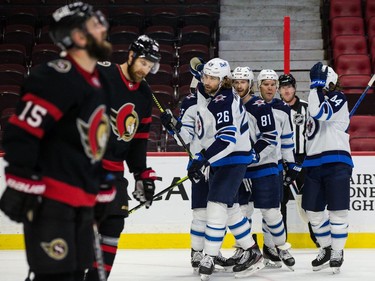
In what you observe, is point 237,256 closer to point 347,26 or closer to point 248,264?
point 248,264

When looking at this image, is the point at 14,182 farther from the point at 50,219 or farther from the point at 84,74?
the point at 84,74

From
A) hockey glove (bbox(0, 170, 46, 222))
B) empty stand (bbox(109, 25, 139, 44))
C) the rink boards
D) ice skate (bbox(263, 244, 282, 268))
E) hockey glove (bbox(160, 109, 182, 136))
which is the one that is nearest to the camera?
hockey glove (bbox(0, 170, 46, 222))

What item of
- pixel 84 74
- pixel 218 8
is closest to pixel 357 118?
pixel 218 8

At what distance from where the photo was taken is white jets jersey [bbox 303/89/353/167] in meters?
5.27

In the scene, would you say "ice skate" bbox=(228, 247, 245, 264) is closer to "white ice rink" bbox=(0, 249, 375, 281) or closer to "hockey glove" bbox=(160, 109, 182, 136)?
"white ice rink" bbox=(0, 249, 375, 281)

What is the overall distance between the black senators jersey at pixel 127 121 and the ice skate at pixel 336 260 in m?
1.89

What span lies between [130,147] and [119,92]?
0.26 m

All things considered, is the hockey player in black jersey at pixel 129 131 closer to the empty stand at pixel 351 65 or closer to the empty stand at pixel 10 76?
the empty stand at pixel 10 76

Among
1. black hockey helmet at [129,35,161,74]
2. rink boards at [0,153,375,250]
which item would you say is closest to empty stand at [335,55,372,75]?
rink boards at [0,153,375,250]

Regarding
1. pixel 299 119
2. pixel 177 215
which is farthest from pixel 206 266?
pixel 177 215

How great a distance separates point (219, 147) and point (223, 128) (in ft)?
0.36

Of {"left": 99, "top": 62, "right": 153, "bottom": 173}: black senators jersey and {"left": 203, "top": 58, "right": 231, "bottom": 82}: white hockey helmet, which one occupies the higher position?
{"left": 203, "top": 58, "right": 231, "bottom": 82}: white hockey helmet

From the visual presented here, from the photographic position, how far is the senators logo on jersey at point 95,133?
104 inches

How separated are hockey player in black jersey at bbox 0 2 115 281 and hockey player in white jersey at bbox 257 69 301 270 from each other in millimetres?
2983
